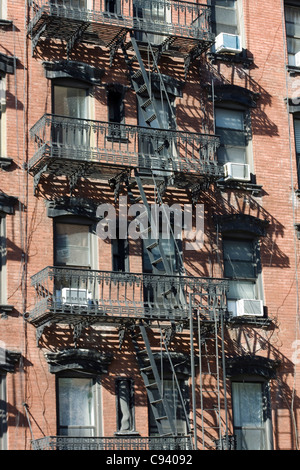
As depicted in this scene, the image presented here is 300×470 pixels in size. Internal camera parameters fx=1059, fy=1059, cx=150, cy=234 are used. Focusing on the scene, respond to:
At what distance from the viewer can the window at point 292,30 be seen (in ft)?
93.6

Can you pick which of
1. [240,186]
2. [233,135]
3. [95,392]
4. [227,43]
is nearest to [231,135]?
[233,135]

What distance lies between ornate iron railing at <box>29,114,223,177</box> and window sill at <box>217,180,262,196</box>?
0.74 m

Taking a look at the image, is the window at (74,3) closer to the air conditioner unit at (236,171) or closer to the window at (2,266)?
the air conditioner unit at (236,171)

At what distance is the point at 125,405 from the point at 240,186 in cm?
638

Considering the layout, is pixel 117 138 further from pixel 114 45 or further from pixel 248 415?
pixel 248 415

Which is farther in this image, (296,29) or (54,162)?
(296,29)

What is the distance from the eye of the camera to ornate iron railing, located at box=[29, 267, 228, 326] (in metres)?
22.8

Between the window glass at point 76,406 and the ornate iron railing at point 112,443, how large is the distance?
901mm

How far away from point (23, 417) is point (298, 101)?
36.6ft

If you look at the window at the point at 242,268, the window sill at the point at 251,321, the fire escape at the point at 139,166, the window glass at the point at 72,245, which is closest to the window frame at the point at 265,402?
the fire escape at the point at 139,166

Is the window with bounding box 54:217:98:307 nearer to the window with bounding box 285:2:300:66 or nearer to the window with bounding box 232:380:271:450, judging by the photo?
the window with bounding box 232:380:271:450

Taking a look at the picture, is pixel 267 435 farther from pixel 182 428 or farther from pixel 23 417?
pixel 23 417

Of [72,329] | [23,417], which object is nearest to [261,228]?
[72,329]

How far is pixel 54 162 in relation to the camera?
77.4 feet
